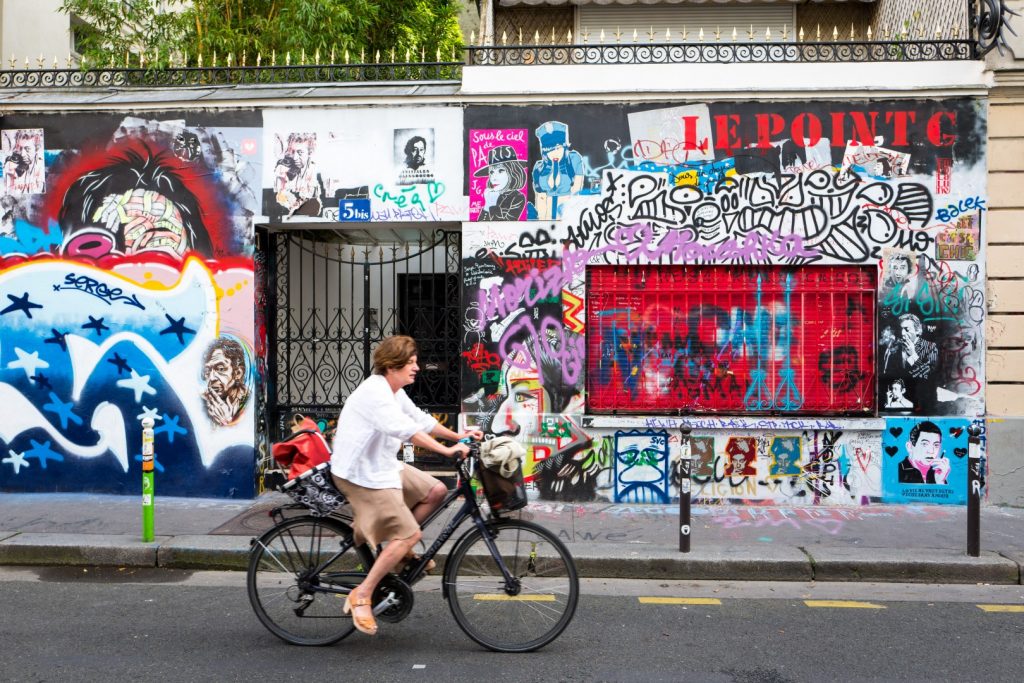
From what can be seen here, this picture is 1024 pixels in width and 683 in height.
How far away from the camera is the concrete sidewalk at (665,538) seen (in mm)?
6426

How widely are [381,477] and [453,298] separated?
467 cm

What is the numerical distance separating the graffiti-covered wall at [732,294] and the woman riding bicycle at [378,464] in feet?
12.9

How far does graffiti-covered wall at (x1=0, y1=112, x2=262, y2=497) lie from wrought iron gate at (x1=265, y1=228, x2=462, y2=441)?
617mm

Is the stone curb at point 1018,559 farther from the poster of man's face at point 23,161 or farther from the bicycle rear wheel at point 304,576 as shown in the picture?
the poster of man's face at point 23,161

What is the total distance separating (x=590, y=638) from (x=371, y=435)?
1.77 meters

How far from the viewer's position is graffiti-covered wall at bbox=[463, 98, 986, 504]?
839 centimetres

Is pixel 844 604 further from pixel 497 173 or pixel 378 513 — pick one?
pixel 497 173

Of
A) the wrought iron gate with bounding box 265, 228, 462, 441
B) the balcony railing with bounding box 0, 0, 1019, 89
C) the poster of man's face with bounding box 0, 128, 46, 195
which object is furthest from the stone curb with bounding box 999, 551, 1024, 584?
the poster of man's face with bounding box 0, 128, 46, 195

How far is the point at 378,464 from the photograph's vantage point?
15.3 ft

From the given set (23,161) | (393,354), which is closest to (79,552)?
(393,354)

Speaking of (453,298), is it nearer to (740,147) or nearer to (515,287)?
(515,287)

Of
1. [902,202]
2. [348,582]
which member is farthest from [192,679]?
[902,202]

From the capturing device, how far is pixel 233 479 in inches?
345

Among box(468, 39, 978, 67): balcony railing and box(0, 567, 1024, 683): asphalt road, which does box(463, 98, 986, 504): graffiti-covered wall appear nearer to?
box(468, 39, 978, 67): balcony railing
